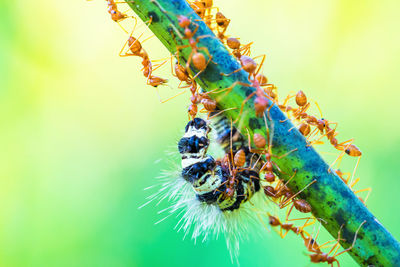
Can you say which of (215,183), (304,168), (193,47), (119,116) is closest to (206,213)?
(215,183)

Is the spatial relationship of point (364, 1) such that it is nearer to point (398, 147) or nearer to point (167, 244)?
point (398, 147)

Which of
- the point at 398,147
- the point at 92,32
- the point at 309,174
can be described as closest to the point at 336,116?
the point at 398,147

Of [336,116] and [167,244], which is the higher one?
[167,244]

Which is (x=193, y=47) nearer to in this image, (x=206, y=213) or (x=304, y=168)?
(x=304, y=168)

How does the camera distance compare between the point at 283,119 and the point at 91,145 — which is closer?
the point at 283,119

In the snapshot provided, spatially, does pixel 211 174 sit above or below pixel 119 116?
above

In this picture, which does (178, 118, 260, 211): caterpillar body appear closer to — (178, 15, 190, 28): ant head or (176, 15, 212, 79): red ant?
(176, 15, 212, 79): red ant

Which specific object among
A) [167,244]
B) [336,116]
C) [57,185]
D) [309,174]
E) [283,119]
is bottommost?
[336,116]

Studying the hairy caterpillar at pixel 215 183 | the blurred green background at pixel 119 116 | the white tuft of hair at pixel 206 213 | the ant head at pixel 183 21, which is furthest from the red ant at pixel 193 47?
the blurred green background at pixel 119 116
